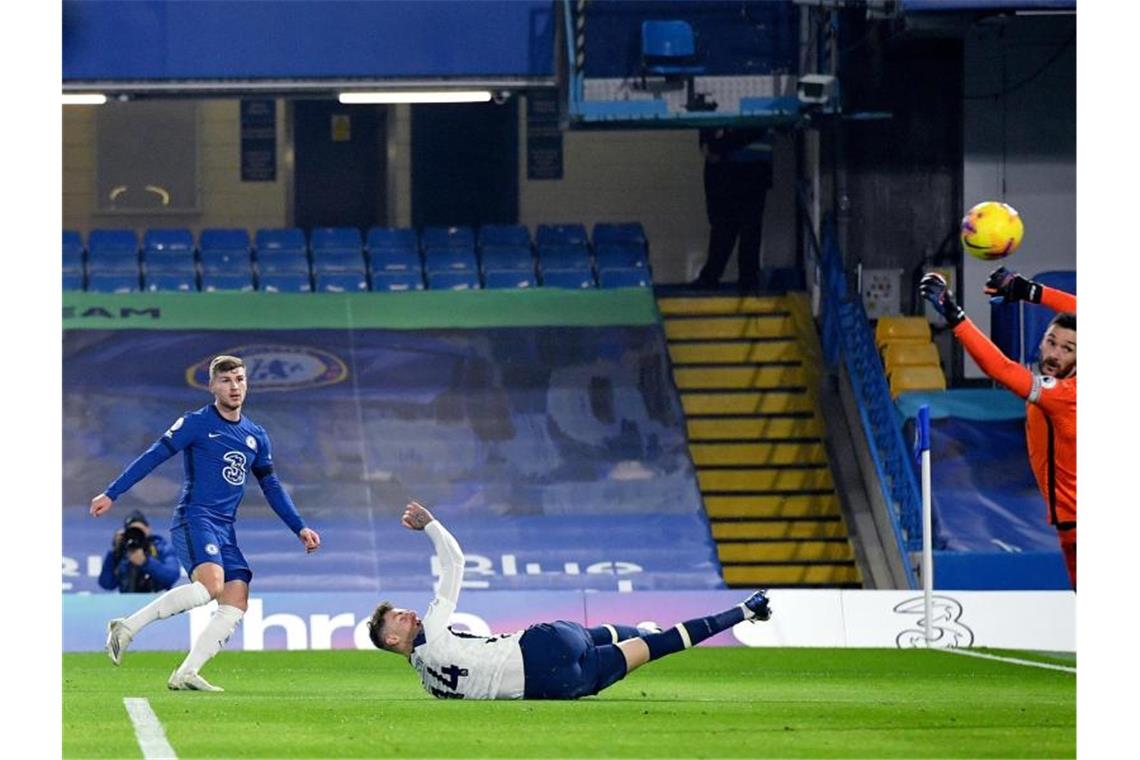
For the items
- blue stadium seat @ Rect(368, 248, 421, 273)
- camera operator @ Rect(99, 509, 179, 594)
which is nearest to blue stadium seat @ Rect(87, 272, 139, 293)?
blue stadium seat @ Rect(368, 248, 421, 273)

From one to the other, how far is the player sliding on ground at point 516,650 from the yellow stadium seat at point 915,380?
12220mm

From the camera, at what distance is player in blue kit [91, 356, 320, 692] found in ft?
35.8

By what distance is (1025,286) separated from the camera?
9.54m

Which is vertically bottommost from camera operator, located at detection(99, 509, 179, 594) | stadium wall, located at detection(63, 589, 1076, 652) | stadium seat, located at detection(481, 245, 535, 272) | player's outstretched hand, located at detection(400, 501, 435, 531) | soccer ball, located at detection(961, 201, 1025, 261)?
stadium wall, located at detection(63, 589, 1076, 652)

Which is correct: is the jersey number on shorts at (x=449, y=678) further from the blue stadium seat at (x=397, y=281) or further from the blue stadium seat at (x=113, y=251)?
the blue stadium seat at (x=113, y=251)

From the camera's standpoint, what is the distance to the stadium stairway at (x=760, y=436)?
72.0 feet

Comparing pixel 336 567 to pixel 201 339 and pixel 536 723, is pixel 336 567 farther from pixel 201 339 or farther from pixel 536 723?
pixel 536 723

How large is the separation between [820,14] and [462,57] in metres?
3.71

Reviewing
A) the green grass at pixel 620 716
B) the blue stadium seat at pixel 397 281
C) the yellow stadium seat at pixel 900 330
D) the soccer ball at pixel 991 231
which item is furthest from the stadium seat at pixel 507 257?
the soccer ball at pixel 991 231

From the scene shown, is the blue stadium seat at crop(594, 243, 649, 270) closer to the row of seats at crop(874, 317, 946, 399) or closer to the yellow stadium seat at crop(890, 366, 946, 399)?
the row of seats at crop(874, 317, 946, 399)

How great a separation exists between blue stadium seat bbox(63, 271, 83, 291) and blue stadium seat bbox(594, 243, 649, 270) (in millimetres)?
5924

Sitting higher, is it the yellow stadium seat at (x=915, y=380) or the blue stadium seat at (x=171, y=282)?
the blue stadium seat at (x=171, y=282)

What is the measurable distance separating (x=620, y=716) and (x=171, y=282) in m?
16.3
